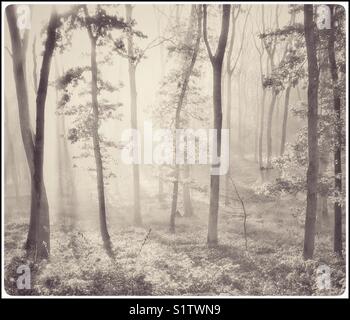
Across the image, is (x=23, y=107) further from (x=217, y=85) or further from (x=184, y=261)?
(x=184, y=261)

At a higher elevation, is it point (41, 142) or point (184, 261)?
point (41, 142)

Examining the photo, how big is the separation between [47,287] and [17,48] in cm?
781

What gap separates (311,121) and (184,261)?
6.59 meters

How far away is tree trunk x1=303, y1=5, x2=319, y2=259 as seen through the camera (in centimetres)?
1024

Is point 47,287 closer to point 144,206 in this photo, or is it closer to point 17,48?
point 17,48

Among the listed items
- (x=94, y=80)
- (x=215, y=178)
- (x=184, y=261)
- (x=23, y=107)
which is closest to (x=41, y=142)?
(x=23, y=107)

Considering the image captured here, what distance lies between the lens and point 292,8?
13.0 meters

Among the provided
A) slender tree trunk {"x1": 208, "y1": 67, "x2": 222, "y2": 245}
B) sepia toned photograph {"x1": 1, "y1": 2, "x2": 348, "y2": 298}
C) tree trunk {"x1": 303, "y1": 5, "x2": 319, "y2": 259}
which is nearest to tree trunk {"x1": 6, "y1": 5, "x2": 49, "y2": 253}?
sepia toned photograph {"x1": 1, "y1": 2, "x2": 348, "y2": 298}

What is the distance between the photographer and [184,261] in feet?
41.5

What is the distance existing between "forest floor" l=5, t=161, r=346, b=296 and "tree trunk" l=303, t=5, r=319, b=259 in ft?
3.83

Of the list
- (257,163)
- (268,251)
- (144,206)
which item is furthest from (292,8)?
(257,163)

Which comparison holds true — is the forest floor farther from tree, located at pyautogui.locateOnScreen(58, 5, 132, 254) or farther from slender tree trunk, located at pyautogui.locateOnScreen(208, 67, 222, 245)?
tree, located at pyautogui.locateOnScreen(58, 5, 132, 254)

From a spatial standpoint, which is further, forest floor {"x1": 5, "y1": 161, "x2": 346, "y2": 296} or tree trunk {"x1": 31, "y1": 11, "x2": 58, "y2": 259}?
tree trunk {"x1": 31, "y1": 11, "x2": 58, "y2": 259}

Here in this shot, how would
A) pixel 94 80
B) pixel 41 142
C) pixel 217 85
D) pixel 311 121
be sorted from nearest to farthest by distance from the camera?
pixel 311 121
pixel 41 142
pixel 217 85
pixel 94 80
